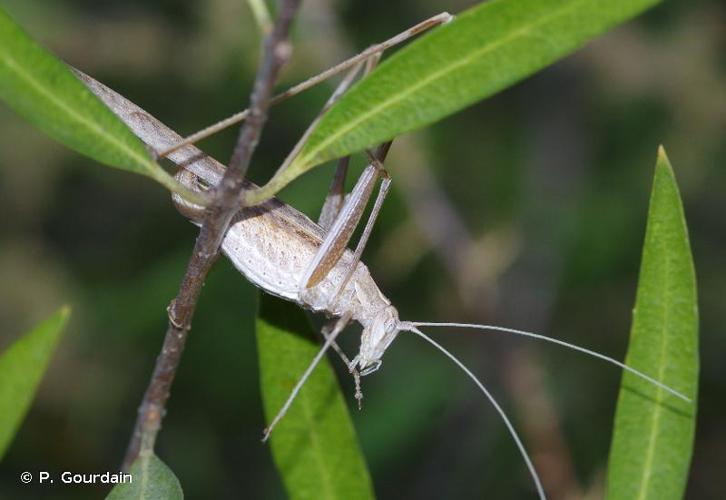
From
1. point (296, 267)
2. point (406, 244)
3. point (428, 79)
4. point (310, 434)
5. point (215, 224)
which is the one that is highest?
point (406, 244)

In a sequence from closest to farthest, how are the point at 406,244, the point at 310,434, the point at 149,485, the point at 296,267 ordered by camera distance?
1. the point at 149,485
2. the point at 310,434
3. the point at 296,267
4. the point at 406,244

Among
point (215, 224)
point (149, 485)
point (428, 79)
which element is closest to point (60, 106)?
point (215, 224)

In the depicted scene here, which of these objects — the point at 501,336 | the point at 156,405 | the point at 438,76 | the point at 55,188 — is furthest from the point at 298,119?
the point at 438,76

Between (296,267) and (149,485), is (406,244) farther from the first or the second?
(149,485)

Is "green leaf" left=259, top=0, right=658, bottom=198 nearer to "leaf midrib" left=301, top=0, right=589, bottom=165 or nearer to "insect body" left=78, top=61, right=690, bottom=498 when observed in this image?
"leaf midrib" left=301, top=0, right=589, bottom=165

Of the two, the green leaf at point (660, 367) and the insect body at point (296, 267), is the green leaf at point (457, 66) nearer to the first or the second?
the green leaf at point (660, 367)
